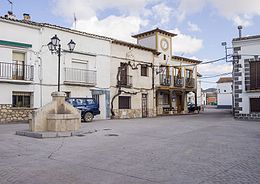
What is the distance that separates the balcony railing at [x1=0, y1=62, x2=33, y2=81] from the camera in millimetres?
16547

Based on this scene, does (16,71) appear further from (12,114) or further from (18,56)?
(12,114)

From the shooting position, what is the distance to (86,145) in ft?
27.9

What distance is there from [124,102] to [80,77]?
5201mm

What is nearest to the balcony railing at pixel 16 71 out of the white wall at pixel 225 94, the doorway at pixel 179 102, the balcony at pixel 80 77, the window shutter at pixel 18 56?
the window shutter at pixel 18 56

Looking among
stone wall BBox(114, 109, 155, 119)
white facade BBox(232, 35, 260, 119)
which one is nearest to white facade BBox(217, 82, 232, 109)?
stone wall BBox(114, 109, 155, 119)

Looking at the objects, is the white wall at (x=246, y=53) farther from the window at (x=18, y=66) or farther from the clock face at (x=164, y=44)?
the window at (x=18, y=66)

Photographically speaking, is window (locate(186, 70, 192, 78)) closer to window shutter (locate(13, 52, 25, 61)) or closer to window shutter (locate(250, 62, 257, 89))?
window shutter (locate(250, 62, 257, 89))

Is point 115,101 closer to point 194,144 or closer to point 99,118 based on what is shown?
point 99,118

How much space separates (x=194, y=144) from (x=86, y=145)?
3.42 m

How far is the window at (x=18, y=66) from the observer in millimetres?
17328

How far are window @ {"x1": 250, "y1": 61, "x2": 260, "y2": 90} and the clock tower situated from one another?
1040 centimetres

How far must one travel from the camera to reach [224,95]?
182 feet

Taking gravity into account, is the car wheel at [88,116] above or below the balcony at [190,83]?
below

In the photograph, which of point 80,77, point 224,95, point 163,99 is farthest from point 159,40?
point 224,95
